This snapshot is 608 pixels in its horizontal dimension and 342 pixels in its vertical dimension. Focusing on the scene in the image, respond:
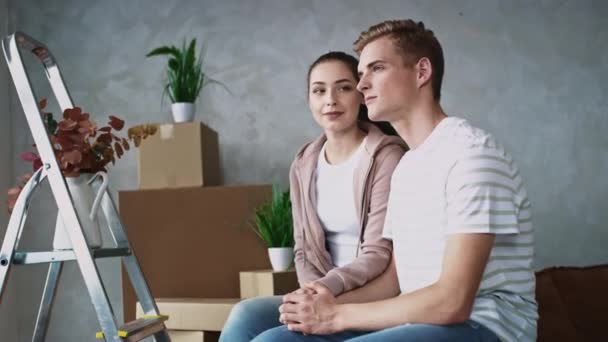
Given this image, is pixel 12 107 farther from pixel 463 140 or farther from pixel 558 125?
pixel 463 140

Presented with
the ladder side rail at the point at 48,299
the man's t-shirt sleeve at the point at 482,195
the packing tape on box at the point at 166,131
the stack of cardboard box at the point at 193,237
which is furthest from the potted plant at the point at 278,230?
the man's t-shirt sleeve at the point at 482,195

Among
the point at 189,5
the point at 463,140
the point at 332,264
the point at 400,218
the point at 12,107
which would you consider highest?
the point at 189,5

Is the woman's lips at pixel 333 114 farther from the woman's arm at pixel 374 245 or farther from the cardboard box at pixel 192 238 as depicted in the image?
the cardboard box at pixel 192 238

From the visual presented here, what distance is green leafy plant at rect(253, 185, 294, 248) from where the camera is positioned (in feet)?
8.62

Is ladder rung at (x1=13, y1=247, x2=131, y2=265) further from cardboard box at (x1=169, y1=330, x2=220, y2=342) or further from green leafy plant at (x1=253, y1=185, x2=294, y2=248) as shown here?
green leafy plant at (x1=253, y1=185, x2=294, y2=248)

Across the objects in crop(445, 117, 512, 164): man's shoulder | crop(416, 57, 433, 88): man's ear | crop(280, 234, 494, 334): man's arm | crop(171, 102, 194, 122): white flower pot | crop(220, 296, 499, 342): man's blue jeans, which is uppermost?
crop(171, 102, 194, 122): white flower pot

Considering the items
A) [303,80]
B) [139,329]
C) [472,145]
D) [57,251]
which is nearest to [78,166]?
[57,251]

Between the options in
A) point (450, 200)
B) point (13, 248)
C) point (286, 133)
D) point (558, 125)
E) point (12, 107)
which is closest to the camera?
point (450, 200)

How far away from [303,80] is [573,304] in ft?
4.91

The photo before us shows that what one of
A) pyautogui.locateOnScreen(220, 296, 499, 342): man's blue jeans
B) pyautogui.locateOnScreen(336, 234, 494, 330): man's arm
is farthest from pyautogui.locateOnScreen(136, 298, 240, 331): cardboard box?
pyautogui.locateOnScreen(336, 234, 494, 330): man's arm

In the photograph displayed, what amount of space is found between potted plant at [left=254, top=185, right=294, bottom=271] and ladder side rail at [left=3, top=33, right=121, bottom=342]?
0.92 m

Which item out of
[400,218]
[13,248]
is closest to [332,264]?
[400,218]

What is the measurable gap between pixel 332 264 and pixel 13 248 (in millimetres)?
830

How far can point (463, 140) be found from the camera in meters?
1.34
